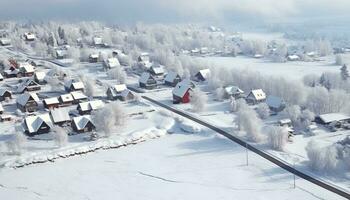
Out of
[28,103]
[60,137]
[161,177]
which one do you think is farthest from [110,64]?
[161,177]

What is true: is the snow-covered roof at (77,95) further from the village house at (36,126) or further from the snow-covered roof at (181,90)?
the snow-covered roof at (181,90)

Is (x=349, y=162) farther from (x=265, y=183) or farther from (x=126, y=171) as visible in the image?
(x=126, y=171)

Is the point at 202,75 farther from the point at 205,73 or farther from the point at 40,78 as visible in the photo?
the point at 40,78

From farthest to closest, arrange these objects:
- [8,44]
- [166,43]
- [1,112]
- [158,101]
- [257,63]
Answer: [166,43] < [8,44] < [257,63] < [158,101] < [1,112]

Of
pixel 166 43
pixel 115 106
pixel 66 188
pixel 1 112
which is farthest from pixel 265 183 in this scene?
pixel 166 43

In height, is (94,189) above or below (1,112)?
below

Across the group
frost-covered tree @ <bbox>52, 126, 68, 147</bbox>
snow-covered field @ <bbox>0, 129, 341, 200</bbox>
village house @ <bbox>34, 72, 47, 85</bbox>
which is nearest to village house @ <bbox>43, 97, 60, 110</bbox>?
village house @ <bbox>34, 72, 47, 85</bbox>

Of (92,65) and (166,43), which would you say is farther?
(166,43)
